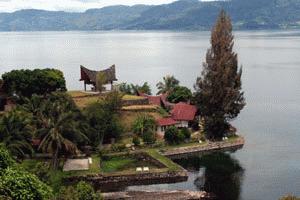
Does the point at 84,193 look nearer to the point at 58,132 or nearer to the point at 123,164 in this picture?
the point at 58,132

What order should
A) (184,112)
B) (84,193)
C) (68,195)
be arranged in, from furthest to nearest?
(184,112) < (84,193) < (68,195)

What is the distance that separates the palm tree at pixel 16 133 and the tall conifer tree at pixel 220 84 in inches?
955

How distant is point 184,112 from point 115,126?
11.2 meters

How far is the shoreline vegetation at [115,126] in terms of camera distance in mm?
44062

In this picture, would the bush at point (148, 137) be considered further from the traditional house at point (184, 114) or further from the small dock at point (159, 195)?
the small dock at point (159, 195)

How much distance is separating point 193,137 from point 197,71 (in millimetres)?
87271

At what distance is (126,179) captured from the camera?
155 ft

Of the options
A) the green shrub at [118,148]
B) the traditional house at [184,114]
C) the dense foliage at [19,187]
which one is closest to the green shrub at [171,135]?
the green shrub at [118,148]

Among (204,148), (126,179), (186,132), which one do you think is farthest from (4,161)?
(204,148)

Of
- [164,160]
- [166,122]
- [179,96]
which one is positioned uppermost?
[179,96]

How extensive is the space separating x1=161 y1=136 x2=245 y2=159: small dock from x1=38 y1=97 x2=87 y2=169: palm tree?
1327cm

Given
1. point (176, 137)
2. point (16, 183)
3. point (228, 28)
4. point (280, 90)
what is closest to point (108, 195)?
point (176, 137)

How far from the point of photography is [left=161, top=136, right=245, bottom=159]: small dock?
56.2m

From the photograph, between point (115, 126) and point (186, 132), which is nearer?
point (115, 126)
